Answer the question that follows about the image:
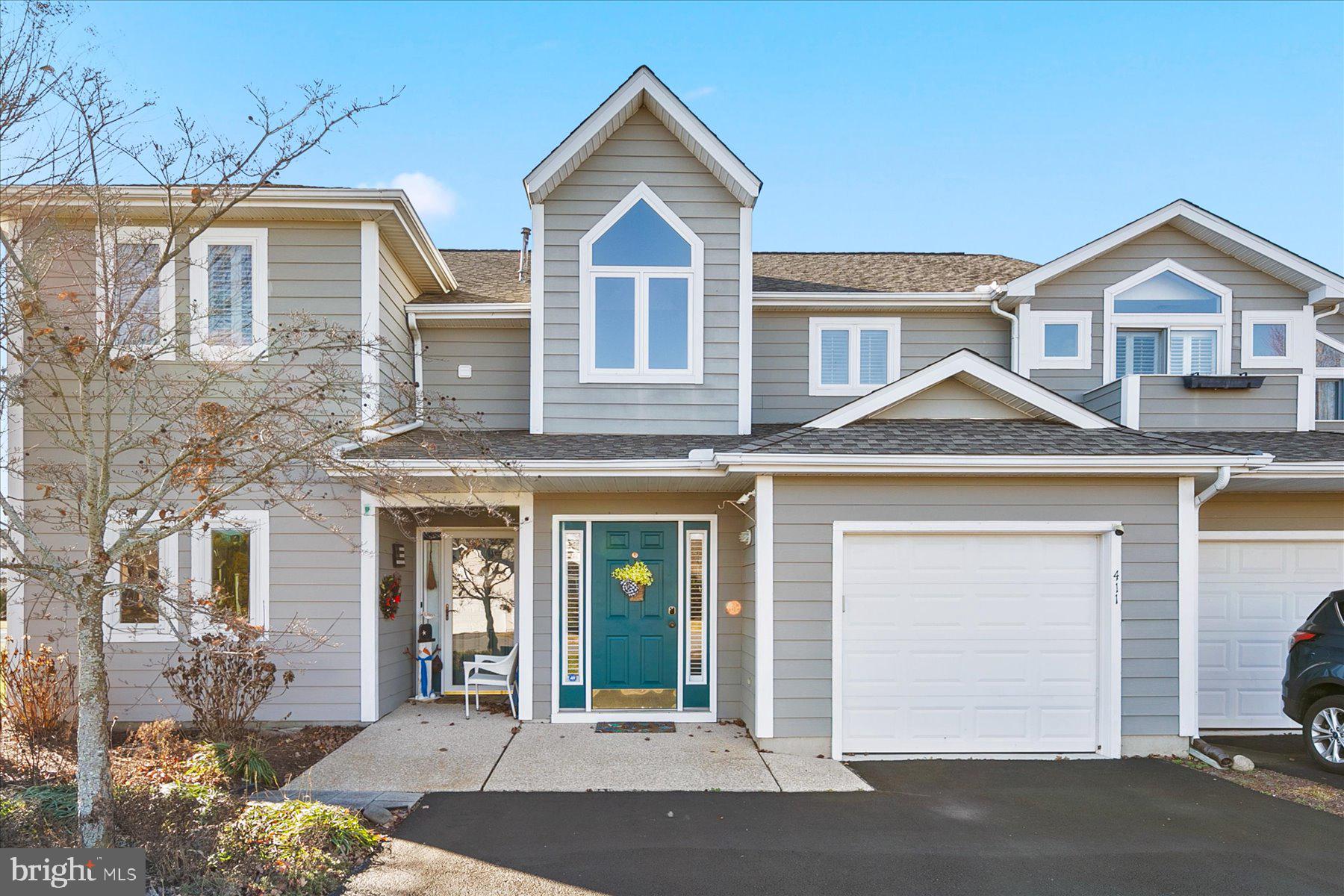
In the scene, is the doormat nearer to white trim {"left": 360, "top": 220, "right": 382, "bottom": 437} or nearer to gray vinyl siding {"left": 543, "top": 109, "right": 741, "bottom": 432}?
gray vinyl siding {"left": 543, "top": 109, "right": 741, "bottom": 432}

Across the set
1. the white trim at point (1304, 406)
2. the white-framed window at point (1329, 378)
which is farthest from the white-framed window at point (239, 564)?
the white-framed window at point (1329, 378)

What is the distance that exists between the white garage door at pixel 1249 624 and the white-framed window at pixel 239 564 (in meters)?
10.1

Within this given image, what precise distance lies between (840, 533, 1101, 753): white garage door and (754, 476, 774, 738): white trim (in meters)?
0.70

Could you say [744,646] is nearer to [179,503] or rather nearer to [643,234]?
[643,234]

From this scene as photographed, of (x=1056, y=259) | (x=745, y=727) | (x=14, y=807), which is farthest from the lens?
(x=1056, y=259)

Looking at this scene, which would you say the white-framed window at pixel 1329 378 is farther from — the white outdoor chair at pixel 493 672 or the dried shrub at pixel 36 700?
the dried shrub at pixel 36 700

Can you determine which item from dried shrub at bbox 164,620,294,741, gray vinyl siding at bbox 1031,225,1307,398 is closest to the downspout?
gray vinyl siding at bbox 1031,225,1307,398

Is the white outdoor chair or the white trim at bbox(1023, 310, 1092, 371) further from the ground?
the white trim at bbox(1023, 310, 1092, 371)

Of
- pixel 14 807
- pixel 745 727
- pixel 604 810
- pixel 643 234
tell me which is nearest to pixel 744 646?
pixel 745 727

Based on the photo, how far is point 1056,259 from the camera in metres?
9.77

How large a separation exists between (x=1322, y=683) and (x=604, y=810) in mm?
6530

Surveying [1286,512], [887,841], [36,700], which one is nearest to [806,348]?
[1286,512]

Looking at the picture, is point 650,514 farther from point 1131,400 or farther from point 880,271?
point 1131,400

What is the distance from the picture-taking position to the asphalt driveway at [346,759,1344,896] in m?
4.65
